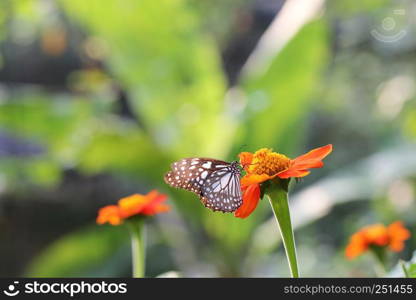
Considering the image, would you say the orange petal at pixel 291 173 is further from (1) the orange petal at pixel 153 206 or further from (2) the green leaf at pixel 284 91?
(2) the green leaf at pixel 284 91

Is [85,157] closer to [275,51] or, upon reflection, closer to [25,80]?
[275,51]

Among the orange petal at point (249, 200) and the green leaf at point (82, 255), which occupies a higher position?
the green leaf at point (82, 255)

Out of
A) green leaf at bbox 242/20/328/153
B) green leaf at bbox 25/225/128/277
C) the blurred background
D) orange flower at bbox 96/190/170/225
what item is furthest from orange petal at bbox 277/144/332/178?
green leaf at bbox 25/225/128/277

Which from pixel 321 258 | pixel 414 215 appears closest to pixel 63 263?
pixel 321 258

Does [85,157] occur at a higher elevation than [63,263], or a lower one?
higher

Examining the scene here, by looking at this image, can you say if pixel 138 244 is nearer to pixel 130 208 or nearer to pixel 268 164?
pixel 130 208

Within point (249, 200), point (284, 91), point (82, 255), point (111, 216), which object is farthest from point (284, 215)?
point (82, 255)

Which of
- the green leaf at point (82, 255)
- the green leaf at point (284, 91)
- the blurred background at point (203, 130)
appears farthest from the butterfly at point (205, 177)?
the green leaf at point (82, 255)

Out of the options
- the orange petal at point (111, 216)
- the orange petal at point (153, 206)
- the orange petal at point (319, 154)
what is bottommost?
the orange petal at point (319, 154)
